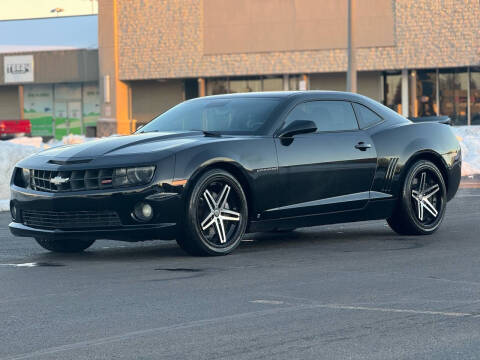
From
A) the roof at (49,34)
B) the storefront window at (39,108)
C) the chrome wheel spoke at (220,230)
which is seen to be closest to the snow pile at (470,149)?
the chrome wheel spoke at (220,230)

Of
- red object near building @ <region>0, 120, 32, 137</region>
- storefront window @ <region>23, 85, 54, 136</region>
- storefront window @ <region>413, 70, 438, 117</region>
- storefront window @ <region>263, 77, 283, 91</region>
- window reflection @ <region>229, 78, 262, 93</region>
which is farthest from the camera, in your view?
storefront window @ <region>23, 85, 54, 136</region>

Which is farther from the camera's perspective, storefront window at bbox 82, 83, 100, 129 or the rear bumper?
storefront window at bbox 82, 83, 100, 129

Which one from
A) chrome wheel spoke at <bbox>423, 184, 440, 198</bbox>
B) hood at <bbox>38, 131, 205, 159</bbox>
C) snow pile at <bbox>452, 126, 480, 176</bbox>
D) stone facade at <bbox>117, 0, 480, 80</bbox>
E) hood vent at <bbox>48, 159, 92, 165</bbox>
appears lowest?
snow pile at <bbox>452, 126, 480, 176</bbox>

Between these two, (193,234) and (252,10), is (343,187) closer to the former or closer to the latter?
(193,234)

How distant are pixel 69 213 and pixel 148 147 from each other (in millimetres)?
844

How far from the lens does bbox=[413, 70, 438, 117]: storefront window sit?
5019 cm

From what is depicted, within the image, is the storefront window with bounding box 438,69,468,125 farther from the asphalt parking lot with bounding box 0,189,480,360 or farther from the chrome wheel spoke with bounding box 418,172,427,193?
the asphalt parking lot with bounding box 0,189,480,360

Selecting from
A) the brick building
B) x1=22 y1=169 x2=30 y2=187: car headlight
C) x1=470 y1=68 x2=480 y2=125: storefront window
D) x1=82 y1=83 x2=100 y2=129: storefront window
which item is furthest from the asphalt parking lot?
x1=82 y1=83 x2=100 y2=129: storefront window

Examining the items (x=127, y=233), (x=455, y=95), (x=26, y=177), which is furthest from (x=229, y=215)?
(x=455, y=95)

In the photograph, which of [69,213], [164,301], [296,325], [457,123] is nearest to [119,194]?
[69,213]

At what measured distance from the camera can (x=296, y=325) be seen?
18.5 ft

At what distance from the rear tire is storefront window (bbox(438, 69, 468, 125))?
4165 centimetres

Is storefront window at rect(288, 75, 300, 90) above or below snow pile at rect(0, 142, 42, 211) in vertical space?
above

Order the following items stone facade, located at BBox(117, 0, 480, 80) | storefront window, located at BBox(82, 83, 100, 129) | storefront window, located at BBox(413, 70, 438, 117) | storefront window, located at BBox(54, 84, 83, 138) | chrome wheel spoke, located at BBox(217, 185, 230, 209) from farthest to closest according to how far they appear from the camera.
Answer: storefront window, located at BBox(54, 84, 83, 138) < storefront window, located at BBox(82, 83, 100, 129) < storefront window, located at BBox(413, 70, 438, 117) < stone facade, located at BBox(117, 0, 480, 80) < chrome wheel spoke, located at BBox(217, 185, 230, 209)
